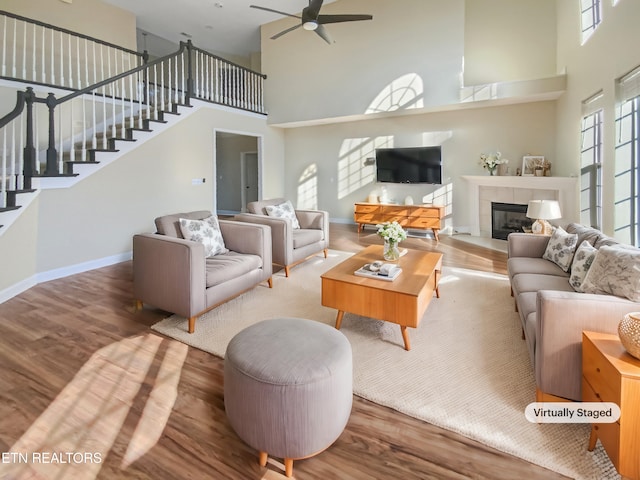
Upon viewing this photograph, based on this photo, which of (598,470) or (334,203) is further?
(334,203)

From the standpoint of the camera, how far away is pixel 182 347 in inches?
106

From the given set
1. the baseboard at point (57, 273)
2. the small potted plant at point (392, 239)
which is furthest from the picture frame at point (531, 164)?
the baseboard at point (57, 273)

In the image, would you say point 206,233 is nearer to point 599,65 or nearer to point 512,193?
point 599,65

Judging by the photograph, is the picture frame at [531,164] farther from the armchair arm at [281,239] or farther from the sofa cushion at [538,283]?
the armchair arm at [281,239]

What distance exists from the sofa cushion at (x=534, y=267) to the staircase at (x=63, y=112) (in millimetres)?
5039

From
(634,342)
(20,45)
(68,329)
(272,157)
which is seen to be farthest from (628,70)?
(20,45)

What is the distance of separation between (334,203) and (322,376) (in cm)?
724

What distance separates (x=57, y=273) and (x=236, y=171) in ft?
22.1

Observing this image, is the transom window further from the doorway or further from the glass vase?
the doorway

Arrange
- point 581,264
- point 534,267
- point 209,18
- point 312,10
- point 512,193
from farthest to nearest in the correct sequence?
point 209,18 < point 512,193 < point 312,10 < point 534,267 < point 581,264

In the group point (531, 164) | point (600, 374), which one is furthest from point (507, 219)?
point (600, 374)

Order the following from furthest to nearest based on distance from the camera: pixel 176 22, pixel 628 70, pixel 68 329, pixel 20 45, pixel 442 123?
1. pixel 176 22
2. pixel 442 123
3. pixel 20 45
4. pixel 628 70
5. pixel 68 329

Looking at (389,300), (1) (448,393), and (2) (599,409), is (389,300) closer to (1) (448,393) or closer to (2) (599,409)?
(1) (448,393)

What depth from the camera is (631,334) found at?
57.4 inches
